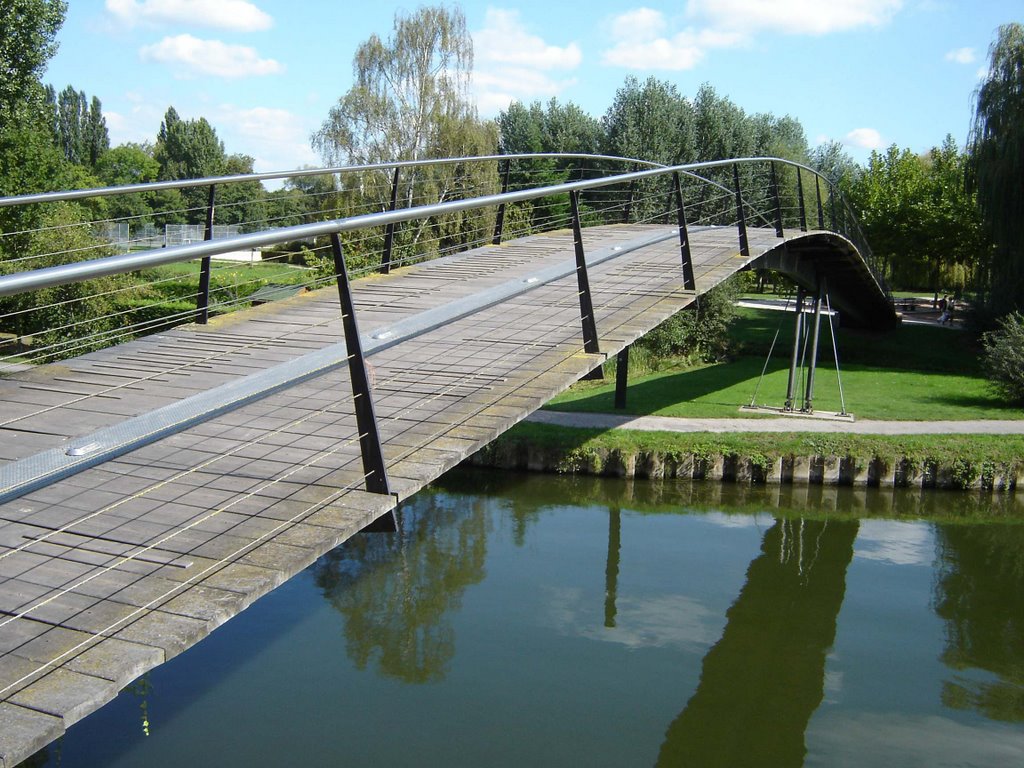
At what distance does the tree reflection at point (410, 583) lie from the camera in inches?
348

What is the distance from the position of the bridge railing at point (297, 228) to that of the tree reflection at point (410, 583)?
3.37 m

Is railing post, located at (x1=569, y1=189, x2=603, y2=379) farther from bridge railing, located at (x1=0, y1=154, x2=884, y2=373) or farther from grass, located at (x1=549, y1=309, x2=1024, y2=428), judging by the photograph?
grass, located at (x1=549, y1=309, x2=1024, y2=428)

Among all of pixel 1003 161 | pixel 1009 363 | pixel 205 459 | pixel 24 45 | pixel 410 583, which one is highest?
pixel 24 45

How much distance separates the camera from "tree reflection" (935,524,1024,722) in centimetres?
827

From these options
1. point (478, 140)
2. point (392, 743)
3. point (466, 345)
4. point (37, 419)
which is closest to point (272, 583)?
point (37, 419)

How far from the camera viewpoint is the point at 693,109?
37.2 metres

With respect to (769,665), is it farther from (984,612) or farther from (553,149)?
(553,149)

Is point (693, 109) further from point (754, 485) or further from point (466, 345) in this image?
point (466, 345)

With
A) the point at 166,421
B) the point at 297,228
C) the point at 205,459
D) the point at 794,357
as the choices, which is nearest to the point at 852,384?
the point at 794,357

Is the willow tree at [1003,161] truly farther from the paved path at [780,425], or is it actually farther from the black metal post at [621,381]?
the black metal post at [621,381]

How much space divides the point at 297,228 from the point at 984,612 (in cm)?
949

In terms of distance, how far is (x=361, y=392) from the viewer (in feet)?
12.6

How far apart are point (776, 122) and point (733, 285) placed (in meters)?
21.2

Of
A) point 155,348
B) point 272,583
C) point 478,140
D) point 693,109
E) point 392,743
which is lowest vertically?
point 392,743
